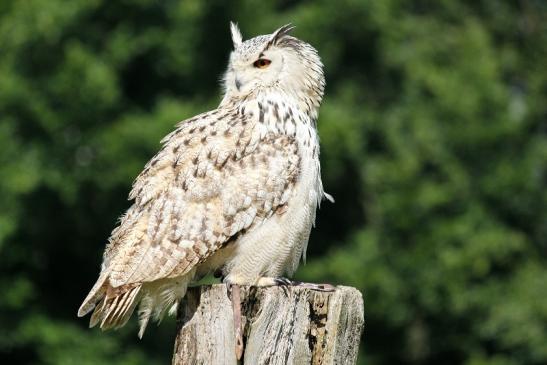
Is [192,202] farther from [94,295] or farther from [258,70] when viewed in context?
[258,70]

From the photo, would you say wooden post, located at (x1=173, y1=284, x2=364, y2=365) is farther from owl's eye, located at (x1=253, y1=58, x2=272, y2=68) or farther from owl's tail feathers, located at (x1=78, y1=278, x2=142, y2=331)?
owl's eye, located at (x1=253, y1=58, x2=272, y2=68)

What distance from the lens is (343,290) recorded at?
15.5 feet

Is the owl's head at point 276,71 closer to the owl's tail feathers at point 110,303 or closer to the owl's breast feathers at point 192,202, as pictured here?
the owl's breast feathers at point 192,202

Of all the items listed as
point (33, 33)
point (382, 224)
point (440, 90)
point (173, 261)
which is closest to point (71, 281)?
point (33, 33)

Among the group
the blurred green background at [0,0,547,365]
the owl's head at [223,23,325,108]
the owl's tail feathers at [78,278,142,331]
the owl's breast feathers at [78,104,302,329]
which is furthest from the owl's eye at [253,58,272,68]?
the blurred green background at [0,0,547,365]

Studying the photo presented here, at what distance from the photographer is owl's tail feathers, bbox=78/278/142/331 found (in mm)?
5262

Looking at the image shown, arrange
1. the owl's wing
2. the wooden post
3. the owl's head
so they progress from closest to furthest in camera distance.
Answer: the wooden post → the owl's wing → the owl's head

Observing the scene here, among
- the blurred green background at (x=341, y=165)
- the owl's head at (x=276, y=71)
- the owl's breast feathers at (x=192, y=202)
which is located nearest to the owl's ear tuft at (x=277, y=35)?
the owl's head at (x=276, y=71)

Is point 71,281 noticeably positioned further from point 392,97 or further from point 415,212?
point 392,97

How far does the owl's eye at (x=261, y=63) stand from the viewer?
6117mm

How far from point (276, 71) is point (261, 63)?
10cm

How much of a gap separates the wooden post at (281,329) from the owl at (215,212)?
62cm

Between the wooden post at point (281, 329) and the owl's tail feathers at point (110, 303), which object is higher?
the owl's tail feathers at point (110, 303)

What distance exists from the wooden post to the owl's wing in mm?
623
